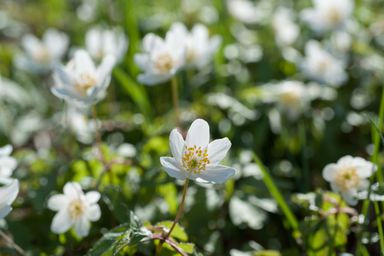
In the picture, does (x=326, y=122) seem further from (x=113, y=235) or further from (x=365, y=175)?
(x=113, y=235)

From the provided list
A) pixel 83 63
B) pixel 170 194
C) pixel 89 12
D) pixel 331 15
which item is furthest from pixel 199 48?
pixel 89 12

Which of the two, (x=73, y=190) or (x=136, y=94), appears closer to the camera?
(x=73, y=190)

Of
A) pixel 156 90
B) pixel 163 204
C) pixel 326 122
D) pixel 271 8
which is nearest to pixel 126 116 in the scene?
pixel 156 90

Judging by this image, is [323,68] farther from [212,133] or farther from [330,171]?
[330,171]

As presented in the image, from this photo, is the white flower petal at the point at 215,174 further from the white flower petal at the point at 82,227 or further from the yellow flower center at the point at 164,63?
the yellow flower center at the point at 164,63

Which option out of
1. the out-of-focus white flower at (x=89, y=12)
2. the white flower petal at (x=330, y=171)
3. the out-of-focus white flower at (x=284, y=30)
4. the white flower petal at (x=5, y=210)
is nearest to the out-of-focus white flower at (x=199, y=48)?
the out-of-focus white flower at (x=284, y=30)

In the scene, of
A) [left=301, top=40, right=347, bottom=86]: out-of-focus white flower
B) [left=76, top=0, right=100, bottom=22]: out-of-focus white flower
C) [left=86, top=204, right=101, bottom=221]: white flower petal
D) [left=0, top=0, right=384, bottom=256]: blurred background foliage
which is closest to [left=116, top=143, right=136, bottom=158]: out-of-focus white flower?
[left=0, top=0, right=384, bottom=256]: blurred background foliage

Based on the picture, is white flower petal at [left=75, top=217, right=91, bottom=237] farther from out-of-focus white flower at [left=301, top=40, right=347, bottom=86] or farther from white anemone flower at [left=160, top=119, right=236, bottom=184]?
out-of-focus white flower at [left=301, top=40, right=347, bottom=86]
